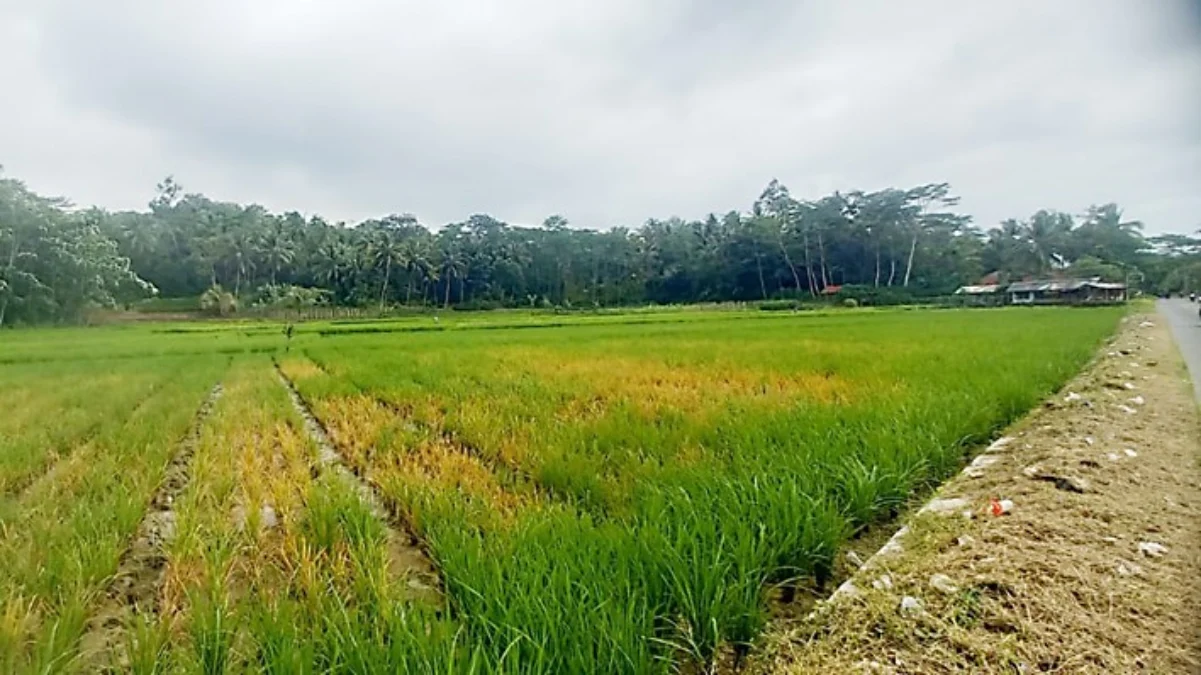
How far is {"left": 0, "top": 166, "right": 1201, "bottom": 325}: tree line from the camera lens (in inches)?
2151

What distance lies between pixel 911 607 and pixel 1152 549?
1.17 m

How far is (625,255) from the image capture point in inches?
2530

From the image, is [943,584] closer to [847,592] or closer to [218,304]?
[847,592]

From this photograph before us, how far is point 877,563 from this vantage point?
7.77 feet

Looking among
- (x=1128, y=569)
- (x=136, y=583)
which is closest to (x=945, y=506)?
(x=1128, y=569)

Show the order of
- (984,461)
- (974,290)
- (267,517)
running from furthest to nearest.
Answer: (974,290) → (984,461) → (267,517)

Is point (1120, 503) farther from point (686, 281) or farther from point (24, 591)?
point (686, 281)

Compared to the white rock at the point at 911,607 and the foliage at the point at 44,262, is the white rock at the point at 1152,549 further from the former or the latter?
the foliage at the point at 44,262

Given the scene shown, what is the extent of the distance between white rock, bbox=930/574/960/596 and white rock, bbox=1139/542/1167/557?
860mm

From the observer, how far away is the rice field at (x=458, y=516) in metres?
1.79

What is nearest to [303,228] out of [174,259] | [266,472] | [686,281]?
[174,259]

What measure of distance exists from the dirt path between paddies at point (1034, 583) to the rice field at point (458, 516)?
243mm

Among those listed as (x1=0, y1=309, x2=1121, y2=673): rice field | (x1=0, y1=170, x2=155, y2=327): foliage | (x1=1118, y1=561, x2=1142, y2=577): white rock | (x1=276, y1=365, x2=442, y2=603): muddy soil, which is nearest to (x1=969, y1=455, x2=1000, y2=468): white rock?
(x1=0, y1=309, x2=1121, y2=673): rice field

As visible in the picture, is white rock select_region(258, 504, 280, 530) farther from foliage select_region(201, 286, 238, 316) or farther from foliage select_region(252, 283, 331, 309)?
foliage select_region(201, 286, 238, 316)
